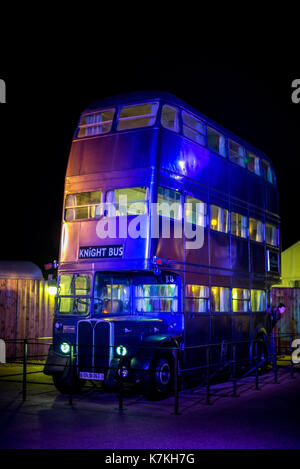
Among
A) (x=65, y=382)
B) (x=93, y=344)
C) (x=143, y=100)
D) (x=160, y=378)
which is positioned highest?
(x=143, y=100)

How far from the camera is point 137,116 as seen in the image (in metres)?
11.8

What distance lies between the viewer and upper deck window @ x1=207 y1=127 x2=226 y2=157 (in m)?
13.5

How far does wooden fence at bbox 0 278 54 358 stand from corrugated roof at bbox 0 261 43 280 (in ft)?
5.09

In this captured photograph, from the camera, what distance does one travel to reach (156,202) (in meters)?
11.0

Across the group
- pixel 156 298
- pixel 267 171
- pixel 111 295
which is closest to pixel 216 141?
pixel 267 171

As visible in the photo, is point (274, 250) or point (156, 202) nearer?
point (156, 202)

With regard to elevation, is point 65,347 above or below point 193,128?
below

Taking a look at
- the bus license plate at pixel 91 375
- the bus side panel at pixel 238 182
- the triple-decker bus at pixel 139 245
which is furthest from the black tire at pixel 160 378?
the bus side panel at pixel 238 182

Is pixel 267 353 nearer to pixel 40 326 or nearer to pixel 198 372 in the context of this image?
pixel 198 372

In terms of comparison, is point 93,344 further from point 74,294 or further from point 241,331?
point 241,331

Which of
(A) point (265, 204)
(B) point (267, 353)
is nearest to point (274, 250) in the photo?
(A) point (265, 204)

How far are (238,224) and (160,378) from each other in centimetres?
545

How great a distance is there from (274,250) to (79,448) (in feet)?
37.2

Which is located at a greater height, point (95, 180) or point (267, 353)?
point (95, 180)
